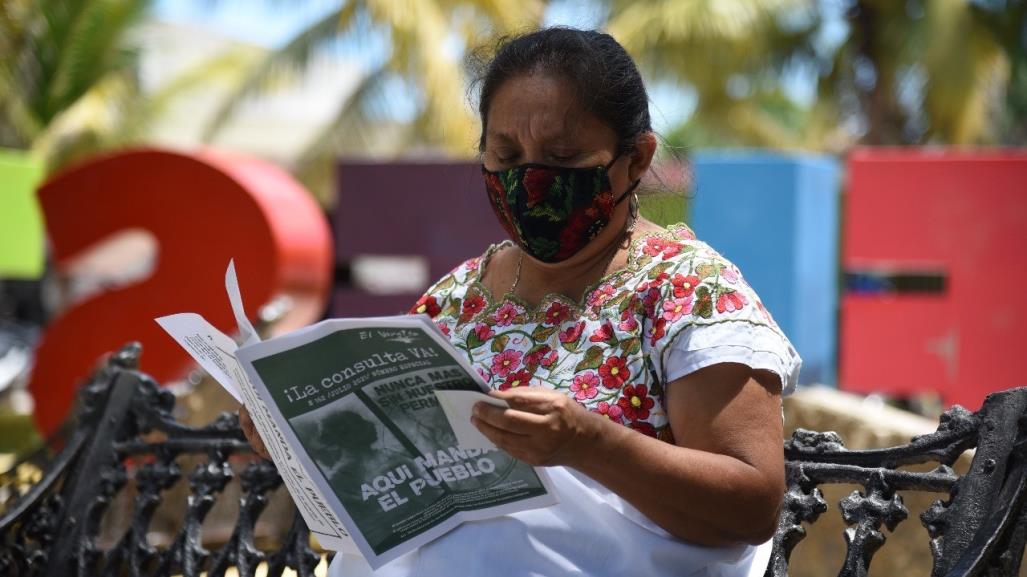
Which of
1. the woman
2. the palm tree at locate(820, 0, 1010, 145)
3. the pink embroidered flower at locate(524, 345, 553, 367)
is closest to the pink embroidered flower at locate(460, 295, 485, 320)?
the woman

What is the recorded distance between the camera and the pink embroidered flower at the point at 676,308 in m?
2.01

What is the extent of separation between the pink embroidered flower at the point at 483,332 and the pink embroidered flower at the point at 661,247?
13.0 inches

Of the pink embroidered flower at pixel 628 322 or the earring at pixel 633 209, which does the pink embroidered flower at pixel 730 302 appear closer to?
A: the pink embroidered flower at pixel 628 322

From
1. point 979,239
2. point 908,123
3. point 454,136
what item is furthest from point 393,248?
point 908,123

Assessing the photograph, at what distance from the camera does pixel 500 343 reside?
2254 mm

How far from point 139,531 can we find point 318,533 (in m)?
0.88

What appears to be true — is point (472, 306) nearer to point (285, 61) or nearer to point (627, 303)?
point (627, 303)

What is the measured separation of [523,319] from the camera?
7.43 feet

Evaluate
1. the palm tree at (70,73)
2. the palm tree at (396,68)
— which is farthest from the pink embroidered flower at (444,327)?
the palm tree at (70,73)

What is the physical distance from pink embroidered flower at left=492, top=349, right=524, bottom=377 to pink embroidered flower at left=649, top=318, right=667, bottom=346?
10.6 inches

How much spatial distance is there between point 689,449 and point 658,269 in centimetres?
38

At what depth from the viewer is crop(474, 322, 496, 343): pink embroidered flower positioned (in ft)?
7.50

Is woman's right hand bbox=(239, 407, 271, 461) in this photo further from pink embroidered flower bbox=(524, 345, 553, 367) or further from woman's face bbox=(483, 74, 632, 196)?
woman's face bbox=(483, 74, 632, 196)

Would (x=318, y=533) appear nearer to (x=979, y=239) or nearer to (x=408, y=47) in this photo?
(x=979, y=239)
